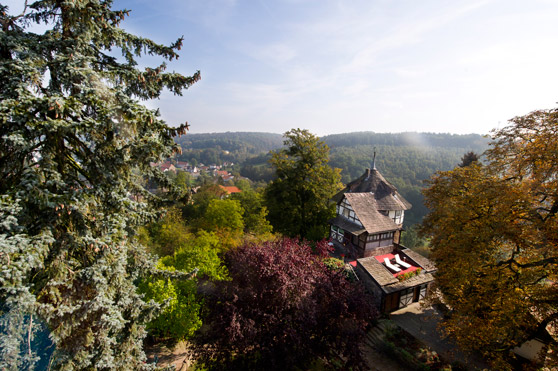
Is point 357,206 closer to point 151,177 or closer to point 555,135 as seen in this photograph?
point 555,135

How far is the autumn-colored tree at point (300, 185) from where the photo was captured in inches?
952

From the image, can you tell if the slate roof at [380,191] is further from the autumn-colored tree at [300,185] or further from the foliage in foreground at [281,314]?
the foliage in foreground at [281,314]

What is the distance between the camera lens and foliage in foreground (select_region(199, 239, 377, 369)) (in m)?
8.52

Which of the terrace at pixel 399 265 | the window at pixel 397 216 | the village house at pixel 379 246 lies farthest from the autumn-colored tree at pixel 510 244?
the window at pixel 397 216

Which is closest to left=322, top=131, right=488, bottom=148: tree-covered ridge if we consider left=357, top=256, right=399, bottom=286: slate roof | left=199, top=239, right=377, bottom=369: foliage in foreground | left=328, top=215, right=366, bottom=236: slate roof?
left=328, top=215, right=366, bottom=236: slate roof

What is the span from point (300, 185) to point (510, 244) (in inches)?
613

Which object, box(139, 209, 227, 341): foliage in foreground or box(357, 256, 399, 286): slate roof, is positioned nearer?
box(139, 209, 227, 341): foliage in foreground

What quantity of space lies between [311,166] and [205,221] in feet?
35.9

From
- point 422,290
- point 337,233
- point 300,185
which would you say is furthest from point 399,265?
point 300,185

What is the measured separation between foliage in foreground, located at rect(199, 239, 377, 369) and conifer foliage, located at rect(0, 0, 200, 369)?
2.97 meters

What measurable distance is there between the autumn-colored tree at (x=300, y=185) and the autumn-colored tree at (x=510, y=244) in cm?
1343

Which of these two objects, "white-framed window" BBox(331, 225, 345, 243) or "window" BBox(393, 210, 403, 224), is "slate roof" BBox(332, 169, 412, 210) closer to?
"window" BBox(393, 210, 403, 224)

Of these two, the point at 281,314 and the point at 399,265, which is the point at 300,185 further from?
the point at 281,314

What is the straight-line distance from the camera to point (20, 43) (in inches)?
213
